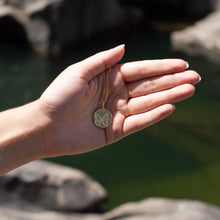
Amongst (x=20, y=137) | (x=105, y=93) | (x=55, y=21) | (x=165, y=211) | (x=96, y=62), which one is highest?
(x=55, y=21)

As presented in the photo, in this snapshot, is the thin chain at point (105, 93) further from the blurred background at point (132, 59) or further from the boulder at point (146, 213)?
the blurred background at point (132, 59)

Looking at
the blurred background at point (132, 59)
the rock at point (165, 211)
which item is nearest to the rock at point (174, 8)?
the blurred background at point (132, 59)

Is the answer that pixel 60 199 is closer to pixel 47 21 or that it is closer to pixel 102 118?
pixel 102 118

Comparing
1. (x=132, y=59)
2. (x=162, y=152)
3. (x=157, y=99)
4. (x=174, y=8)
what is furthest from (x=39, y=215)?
(x=174, y=8)

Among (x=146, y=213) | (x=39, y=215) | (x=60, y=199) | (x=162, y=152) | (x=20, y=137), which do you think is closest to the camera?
(x=20, y=137)

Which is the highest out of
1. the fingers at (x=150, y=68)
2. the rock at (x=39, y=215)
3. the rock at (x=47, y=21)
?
the rock at (x=47, y=21)
